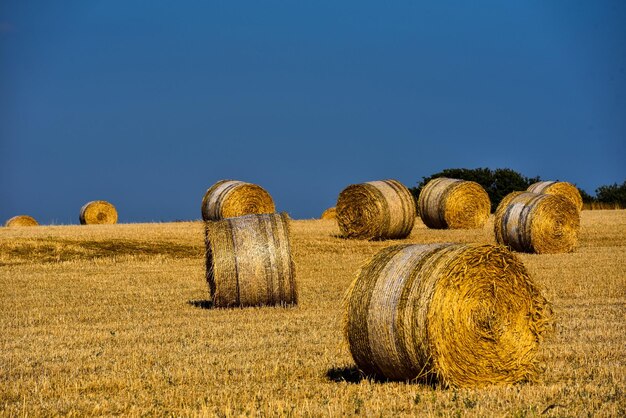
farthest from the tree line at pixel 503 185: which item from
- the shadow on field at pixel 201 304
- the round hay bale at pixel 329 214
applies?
the shadow on field at pixel 201 304

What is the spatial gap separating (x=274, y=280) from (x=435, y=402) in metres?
7.35

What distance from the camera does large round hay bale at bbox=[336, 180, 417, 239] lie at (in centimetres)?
2794

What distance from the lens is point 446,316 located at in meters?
9.17

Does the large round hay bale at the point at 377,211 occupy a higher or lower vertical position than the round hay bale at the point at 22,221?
lower

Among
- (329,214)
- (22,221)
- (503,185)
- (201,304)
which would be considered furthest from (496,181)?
(201,304)

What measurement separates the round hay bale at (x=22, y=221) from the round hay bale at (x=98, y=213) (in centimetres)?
211

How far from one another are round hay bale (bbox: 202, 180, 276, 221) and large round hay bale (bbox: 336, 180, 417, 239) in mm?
3056

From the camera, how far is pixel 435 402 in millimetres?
8367

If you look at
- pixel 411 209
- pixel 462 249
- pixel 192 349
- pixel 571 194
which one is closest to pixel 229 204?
pixel 411 209

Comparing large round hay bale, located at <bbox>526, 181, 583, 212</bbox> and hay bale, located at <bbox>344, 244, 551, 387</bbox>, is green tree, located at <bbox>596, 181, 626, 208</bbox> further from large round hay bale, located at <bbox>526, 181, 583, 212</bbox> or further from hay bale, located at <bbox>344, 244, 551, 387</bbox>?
hay bale, located at <bbox>344, 244, 551, 387</bbox>

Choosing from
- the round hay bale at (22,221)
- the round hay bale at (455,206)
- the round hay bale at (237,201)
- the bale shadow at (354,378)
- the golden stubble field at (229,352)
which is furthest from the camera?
the round hay bale at (22,221)

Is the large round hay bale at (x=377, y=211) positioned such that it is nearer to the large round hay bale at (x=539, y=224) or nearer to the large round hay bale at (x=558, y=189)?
the large round hay bale at (x=539, y=224)

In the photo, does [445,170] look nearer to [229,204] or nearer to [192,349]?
[229,204]

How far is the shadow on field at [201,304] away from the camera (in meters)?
15.9
